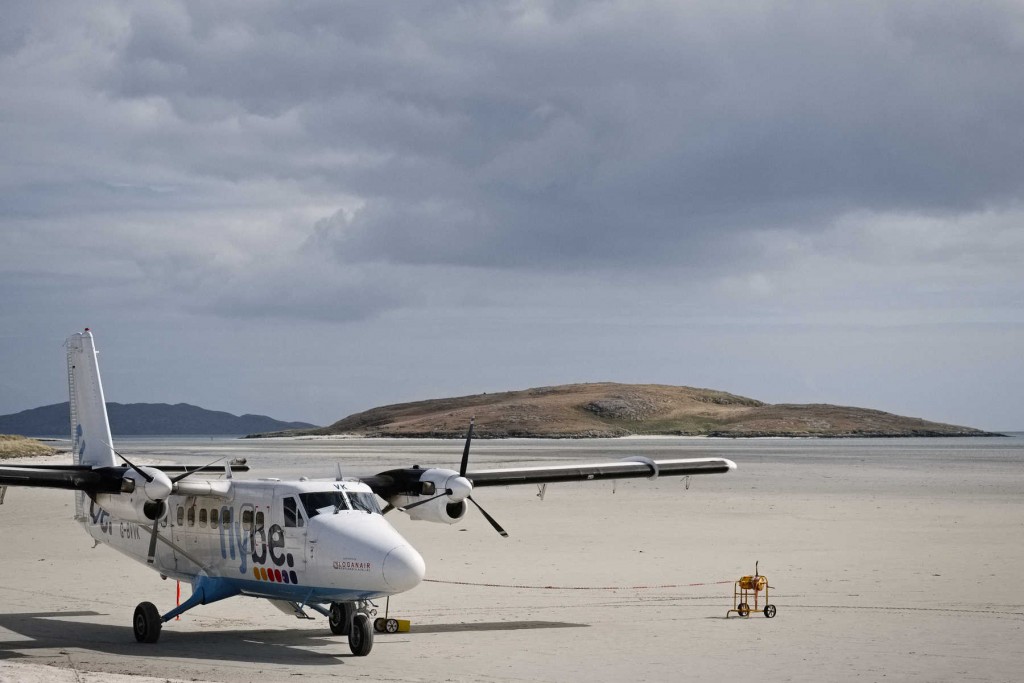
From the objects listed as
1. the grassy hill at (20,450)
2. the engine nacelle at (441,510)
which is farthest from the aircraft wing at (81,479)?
the grassy hill at (20,450)

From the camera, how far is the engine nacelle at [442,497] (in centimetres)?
1800

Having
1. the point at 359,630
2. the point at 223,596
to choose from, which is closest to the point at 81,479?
the point at 223,596

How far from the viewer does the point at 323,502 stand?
50.7 feet

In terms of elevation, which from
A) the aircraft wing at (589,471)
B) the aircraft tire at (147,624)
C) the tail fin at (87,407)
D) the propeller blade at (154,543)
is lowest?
the aircraft tire at (147,624)

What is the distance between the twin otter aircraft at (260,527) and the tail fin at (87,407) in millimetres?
42

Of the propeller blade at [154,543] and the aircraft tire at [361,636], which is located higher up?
the propeller blade at [154,543]

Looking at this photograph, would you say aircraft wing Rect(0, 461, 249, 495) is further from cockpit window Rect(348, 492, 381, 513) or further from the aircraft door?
cockpit window Rect(348, 492, 381, 513)

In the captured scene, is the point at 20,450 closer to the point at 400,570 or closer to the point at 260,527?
the point at 260,527

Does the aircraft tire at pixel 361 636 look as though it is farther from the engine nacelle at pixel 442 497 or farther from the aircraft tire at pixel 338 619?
the engine nacelle at pixel 442 497

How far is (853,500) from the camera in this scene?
38938 mm

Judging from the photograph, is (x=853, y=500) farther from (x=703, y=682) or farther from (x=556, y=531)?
(x=703, y=682)

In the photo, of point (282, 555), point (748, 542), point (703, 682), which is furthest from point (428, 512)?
point (748, 542)

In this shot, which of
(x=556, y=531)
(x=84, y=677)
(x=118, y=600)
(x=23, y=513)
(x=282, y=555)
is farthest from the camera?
(x=23, y=513)

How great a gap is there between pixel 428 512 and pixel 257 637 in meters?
3.25
